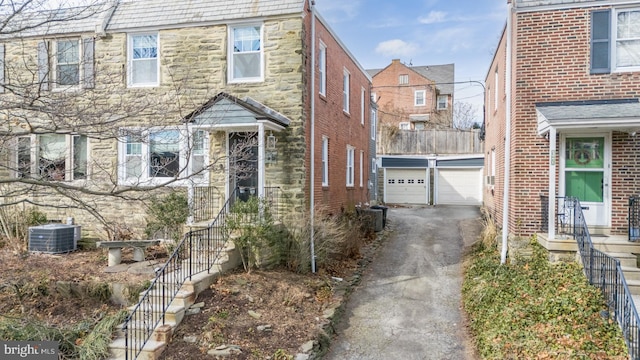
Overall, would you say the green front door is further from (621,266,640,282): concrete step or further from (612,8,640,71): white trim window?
(621,266,640,282): concrete step

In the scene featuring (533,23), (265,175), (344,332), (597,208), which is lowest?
(344,332)

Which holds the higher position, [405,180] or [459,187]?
[405,180]

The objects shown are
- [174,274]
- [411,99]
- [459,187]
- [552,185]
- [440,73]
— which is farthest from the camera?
[440,73]

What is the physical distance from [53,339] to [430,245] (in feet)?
34.3

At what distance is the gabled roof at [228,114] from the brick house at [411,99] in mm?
28894

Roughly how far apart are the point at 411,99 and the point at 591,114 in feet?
104

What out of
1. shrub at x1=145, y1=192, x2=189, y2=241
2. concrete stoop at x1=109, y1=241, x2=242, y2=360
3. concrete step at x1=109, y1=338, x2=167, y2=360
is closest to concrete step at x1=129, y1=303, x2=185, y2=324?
concrete stoop at x1=109, y1=241, x2=242, y2=360

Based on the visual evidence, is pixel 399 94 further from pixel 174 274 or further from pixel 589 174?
pixel 174 274

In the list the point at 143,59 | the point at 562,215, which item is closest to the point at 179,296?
the point at 143,59

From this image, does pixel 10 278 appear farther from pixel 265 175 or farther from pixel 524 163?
pixel 524 163

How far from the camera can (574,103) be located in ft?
30.5

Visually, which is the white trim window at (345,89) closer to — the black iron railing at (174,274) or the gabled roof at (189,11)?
the gabled roof at (189,11)

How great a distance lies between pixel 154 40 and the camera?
11625mm

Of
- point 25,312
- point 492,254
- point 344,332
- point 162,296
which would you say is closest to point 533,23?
point 492,254
